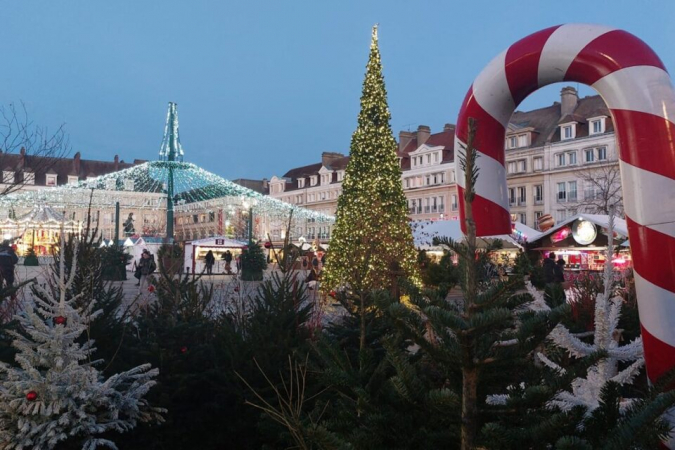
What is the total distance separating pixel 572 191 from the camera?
→ 49.9 metres

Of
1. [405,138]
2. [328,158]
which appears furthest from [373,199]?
[328,158]

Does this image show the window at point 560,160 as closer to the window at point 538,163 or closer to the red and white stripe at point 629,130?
the window at point 538,163

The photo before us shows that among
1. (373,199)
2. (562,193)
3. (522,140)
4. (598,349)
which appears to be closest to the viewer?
(598,349)

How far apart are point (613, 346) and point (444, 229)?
17417 mm

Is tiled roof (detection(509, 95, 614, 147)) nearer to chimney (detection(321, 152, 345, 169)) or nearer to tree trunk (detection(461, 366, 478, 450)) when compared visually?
chimney (detection(321, 152, 345, 169))

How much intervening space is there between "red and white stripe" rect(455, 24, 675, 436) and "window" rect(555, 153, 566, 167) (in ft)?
166

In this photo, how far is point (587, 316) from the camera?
5.99 metres

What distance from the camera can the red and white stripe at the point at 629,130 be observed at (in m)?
2.52

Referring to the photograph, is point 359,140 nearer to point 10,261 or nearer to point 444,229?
point 444,229

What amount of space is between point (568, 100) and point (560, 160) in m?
5.37

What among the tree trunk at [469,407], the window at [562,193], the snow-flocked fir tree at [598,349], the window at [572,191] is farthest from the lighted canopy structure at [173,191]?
the window at [562,193]

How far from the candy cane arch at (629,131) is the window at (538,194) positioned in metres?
52.4

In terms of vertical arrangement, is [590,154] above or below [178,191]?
above

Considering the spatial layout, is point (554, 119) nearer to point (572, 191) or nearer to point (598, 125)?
point (598, 125)
